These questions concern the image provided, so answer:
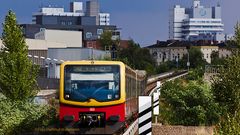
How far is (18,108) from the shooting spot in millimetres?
33938

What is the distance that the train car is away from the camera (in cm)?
2475

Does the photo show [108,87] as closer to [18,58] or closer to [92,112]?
[92,112]

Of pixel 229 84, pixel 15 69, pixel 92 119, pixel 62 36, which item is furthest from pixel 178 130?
pixel 62 36

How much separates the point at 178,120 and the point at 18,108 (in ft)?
25.8

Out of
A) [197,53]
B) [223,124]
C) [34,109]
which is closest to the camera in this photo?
[223,124]

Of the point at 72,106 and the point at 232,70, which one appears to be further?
the point at 232,70

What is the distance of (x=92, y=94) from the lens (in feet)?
81.9

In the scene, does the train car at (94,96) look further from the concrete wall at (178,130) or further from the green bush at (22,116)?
the green bush at (22,116)

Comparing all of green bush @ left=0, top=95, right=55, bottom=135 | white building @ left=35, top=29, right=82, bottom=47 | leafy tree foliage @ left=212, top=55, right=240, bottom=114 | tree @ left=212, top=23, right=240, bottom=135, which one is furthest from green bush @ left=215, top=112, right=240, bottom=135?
white building @ left=35, top=29, right=82, bottom=47

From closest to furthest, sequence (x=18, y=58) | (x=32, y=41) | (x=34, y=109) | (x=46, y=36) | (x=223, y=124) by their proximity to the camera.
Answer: (x=223, y=124) → (x=34, y=109) → (x=18, y=58) → (x=32, y=41) → (x=46, y=36)

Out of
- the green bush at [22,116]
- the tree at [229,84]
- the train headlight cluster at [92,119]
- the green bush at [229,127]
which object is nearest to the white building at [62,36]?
the green bush at [22,116]

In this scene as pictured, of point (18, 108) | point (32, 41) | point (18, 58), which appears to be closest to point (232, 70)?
point (18, 108)

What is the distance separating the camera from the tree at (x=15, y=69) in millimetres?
37875

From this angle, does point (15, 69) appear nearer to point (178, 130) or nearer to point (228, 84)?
point (178, 130)
